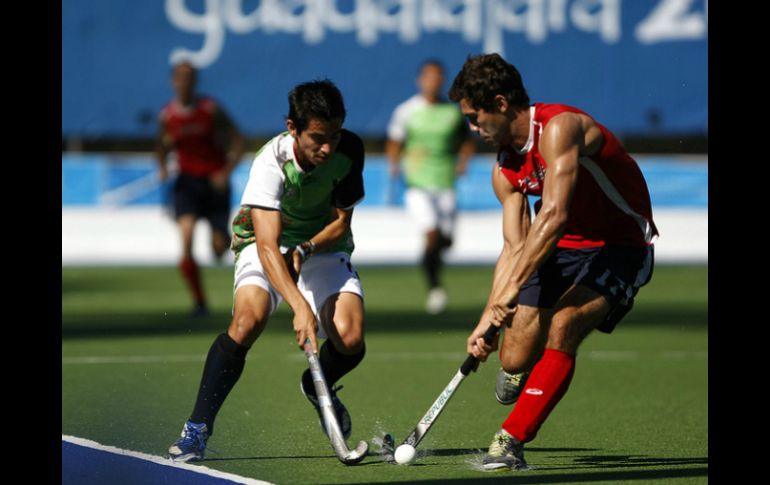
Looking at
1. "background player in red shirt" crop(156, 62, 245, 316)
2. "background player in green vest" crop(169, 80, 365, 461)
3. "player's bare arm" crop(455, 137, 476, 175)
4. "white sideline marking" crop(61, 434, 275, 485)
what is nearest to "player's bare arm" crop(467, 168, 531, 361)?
"background player in green vest" crop(169, 80, 365, 461)

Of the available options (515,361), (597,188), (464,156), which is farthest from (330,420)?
(464,156)

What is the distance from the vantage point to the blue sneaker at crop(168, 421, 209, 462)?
6418 mm

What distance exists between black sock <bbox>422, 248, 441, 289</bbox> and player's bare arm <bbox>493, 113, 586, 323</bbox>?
7884 millimetres

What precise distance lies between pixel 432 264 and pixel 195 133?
8.28 feet

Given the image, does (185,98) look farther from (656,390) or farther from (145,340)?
(656,390)

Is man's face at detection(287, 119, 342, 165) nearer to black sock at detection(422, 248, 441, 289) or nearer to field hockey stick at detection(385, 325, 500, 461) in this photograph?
field hockey stick at detection(385, 325, 500, 461)

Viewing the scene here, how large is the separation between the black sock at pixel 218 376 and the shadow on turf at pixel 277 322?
580 centimetres

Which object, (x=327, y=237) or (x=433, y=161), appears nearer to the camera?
(x=327, y=237)

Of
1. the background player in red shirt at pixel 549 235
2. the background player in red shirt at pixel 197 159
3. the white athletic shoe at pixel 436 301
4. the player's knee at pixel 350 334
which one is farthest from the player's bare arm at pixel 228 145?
the background player in red shirt at pixel 549 235

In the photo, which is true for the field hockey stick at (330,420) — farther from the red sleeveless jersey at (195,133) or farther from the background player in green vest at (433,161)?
the background player in green vest at (433,161)

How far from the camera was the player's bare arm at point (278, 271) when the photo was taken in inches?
245

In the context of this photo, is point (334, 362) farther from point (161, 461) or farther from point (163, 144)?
point (163, 144)

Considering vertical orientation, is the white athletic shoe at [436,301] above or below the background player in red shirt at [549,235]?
below

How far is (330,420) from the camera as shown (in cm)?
638
